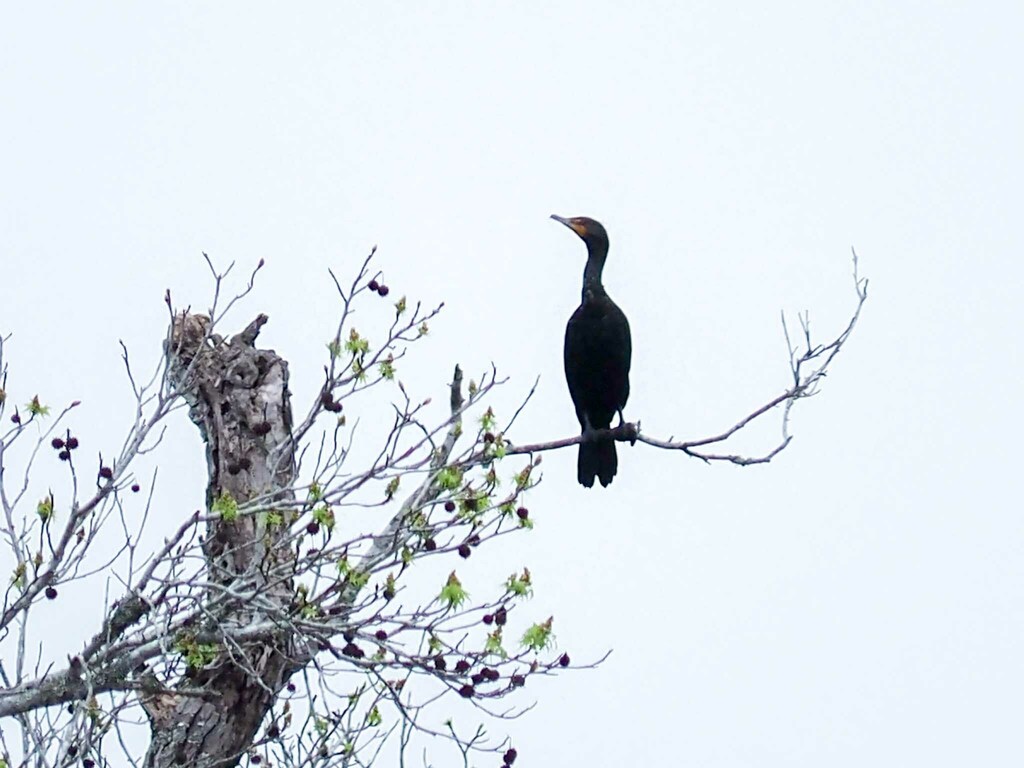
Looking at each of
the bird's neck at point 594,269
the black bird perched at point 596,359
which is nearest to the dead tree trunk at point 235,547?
the black bird perched at point 596,359

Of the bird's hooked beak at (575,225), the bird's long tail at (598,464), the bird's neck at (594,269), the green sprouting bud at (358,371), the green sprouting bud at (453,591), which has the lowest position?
the green sprouting bud at (453,591)

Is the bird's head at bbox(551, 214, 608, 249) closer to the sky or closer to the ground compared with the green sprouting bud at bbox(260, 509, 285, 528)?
closer to the sky

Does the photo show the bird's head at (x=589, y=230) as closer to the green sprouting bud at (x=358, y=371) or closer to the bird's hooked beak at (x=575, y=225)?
the bird's hooked beak at (x=575, y=225)

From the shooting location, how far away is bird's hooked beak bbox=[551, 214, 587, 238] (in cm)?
802

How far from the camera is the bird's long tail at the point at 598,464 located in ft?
25.1

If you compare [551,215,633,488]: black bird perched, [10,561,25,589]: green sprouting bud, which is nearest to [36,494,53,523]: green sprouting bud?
[10,561,25,589]: green sprouting bud

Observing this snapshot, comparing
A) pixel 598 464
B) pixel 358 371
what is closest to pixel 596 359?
pixel 598 464

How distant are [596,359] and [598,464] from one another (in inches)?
18.4

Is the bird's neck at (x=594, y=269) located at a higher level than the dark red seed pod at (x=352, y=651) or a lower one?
higher

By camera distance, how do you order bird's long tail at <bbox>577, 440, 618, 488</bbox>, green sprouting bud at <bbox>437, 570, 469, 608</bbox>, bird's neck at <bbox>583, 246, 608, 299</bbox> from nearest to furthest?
green sprouting bud at <bbox>437, 570, 469, 608</bbox> → bird's long tail at <bbox>577, 440, 618, 488</bbox> → bird's neck at <bbox>583, 246, 608, 299</bbox>

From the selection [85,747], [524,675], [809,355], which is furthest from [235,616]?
[809,355]

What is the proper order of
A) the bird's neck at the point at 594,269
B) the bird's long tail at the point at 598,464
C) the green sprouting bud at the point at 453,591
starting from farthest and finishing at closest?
the bird's neck at the point at 594,269 → the bird's long tail at the point at 598,464 → the green sprouting bud at the point at 453,591

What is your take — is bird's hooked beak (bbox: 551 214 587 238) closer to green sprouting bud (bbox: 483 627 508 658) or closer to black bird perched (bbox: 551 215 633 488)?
black bird perched (bbox: 551 215 633 488)

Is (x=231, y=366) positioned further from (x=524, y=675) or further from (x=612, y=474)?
(x=612, y=474)
